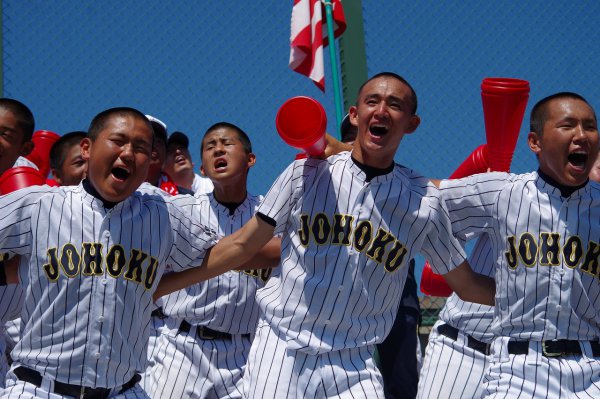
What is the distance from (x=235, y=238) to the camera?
3.90 metres

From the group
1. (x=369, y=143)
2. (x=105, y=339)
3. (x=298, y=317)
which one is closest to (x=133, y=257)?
(x=105, y=339)

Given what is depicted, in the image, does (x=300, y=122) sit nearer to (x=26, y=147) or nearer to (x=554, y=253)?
(x=554, y=253)

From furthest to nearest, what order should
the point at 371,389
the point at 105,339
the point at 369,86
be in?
1. the point at 369,86
2. the point at 371,389
3. the point at 105,339

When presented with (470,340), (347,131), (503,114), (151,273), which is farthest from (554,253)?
(347,131)

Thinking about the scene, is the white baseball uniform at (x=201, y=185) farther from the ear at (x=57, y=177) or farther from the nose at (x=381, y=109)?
the nose at (x=381, y=109)

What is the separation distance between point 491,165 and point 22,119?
7.93 feet

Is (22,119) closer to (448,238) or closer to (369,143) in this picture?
(369,143)

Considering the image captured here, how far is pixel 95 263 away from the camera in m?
3.50

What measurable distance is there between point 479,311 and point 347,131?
1.74 metres

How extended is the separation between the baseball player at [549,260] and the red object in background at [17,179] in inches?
81.0

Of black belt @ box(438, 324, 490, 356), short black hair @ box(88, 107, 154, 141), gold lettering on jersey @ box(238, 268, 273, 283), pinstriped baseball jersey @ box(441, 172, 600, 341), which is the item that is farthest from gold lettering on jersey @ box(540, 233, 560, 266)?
gold lettering on jersey @ box(238, 268, 273, 283)

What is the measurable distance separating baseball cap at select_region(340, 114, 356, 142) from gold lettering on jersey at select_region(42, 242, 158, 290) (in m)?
2.53

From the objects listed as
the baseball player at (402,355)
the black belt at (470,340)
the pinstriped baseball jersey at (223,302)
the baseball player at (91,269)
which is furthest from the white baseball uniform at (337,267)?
the baseball player at (402,355)

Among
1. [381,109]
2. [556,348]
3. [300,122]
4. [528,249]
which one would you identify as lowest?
[556,348]
